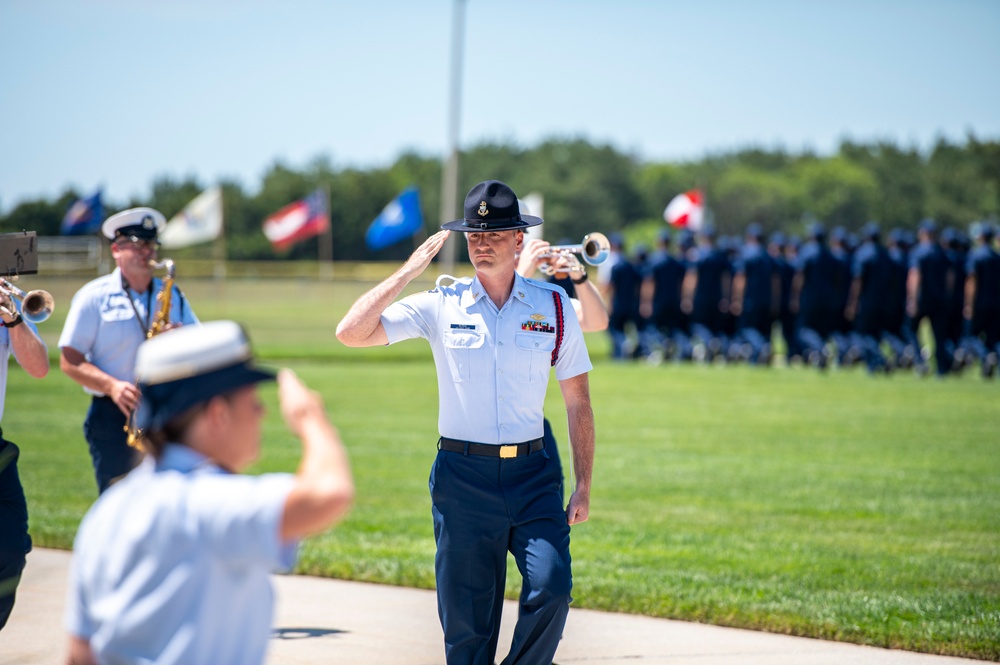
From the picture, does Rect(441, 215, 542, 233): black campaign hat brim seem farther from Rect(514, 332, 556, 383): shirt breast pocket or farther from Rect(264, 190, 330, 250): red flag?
Rect(264, 190, 330, 250): red flag

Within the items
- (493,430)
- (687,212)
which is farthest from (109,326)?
(687,212)

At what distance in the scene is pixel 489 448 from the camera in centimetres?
474

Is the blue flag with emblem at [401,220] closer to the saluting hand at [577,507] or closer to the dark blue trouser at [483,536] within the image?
the saluting hand at [577,507]

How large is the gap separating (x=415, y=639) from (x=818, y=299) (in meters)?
19.1

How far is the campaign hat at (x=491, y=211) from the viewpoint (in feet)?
16.1

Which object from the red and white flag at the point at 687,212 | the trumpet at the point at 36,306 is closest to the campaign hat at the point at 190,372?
the trumpet at the point at 36,306

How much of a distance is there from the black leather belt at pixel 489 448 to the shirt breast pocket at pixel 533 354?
0.27 metres

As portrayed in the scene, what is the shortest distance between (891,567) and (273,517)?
6.50 meters

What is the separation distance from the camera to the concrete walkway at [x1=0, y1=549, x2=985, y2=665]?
6016mm

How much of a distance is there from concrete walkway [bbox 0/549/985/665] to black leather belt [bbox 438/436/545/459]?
1687 mm

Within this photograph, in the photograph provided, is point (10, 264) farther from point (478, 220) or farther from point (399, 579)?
point (399, 579)

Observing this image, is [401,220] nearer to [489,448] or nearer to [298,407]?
[489,448]

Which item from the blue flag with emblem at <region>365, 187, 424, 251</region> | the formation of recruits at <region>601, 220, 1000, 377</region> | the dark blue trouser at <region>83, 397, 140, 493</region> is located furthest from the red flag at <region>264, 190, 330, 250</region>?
the dark blue trouser at <region>83, 397, 140, 493</region>

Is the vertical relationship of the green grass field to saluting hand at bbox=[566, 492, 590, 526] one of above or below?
below
